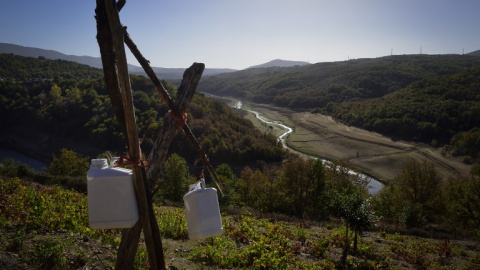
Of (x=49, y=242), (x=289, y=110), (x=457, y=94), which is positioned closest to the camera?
(x=49, y=242)

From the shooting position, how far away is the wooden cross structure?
2104 mm

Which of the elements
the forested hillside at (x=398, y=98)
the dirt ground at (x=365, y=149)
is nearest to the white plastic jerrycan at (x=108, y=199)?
the dirt ground at (x=365, y=149)

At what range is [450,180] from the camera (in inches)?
1305

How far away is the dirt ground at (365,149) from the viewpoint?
60406 mm

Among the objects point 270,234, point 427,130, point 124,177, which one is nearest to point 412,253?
point 270,234

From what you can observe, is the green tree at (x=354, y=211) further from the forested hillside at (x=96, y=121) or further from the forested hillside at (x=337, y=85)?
the forested hillside at (x=337, y=85)

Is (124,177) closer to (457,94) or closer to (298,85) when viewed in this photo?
(457,94)

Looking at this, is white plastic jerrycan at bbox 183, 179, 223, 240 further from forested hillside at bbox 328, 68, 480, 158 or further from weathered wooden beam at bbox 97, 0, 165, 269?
forested hillside at bbox 328, 68, 480, 158

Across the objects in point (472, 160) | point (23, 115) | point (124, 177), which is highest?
point (124, 177)

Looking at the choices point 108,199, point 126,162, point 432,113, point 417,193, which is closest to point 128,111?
point 126,162

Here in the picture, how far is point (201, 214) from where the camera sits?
7.93 ft

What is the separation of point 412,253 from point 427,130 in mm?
78502

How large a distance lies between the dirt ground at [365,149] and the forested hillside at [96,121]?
11.6m

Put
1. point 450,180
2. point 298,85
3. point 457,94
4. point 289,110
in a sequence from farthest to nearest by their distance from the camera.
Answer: point 298,85, point 289,110, point 457,94, point 450,180
